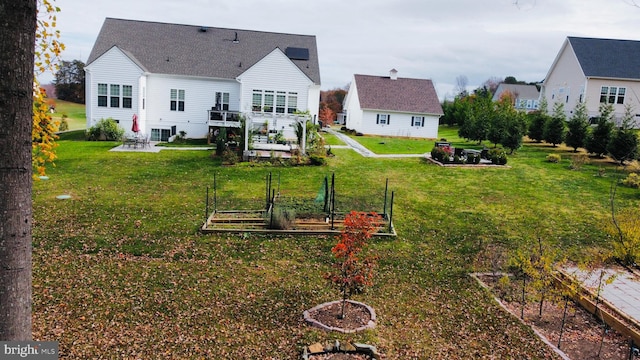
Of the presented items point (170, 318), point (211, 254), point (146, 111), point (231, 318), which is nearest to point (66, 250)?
point (211, 254)

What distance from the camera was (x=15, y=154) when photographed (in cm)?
356

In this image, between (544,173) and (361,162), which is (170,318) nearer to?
(361,162)

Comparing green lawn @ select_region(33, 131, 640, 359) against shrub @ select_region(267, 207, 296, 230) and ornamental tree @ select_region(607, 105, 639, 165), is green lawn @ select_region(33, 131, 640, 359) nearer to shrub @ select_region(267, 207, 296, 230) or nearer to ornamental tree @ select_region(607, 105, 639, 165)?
shrub @ select_region(267, 207, 296, 230)

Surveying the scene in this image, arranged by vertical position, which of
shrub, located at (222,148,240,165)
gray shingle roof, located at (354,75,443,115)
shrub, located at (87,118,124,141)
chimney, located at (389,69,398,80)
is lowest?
shrub, located at (222,148,240,165)

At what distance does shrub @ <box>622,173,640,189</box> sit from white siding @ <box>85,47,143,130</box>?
2775 centimetres

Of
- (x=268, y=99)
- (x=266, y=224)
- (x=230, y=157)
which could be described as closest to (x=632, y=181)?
(x=266, y=224)

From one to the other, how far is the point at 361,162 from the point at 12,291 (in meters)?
22.0

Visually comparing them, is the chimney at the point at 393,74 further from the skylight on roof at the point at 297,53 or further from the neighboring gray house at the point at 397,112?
the skylight on roof at the point at 297,53

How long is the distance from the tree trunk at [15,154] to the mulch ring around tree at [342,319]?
17.6ft

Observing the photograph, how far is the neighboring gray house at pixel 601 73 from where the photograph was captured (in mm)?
37719

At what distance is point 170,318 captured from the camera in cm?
839

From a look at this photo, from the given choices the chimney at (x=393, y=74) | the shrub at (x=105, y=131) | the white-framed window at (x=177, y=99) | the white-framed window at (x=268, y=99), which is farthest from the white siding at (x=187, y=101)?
the chimney at (x=393, y=74)

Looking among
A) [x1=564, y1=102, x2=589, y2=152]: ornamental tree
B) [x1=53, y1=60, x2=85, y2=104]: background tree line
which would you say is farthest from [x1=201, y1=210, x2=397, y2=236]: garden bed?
[x1=53, y1=60, x2=85, y2=104]: background tree line

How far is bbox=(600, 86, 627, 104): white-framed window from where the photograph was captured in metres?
38.2
